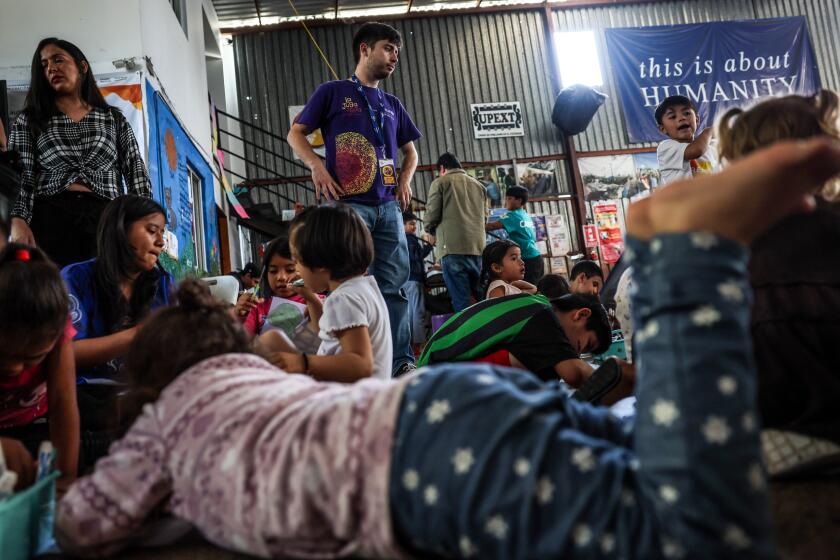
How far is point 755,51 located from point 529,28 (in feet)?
11.9

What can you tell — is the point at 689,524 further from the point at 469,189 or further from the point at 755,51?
the point at 755,51

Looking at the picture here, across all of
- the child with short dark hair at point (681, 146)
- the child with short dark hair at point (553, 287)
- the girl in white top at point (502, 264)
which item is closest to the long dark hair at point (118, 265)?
the girl in white top at point (502, 264)

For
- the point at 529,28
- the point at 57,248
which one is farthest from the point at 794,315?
the point at 529,28

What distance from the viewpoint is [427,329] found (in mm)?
6871

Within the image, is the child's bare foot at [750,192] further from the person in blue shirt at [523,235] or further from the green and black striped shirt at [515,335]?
the person in blue shirt at [523,235]

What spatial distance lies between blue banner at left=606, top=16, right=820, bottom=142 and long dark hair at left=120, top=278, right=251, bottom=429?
32.3ft

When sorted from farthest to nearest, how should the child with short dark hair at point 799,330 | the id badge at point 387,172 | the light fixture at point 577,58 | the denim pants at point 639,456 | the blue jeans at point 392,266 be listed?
the light fixture at point 577,58, the id badge at point 387,172, the blue jeans at point 392,266, the child with short dark hair at point 799,330, the denim pants at point 639,456

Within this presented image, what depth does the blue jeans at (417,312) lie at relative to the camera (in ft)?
20.8

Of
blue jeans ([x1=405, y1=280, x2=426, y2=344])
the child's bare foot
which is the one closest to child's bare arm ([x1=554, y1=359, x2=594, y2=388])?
the child's bare foot

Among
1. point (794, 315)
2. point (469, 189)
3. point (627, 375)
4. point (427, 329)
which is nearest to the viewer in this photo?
point (794, 315)

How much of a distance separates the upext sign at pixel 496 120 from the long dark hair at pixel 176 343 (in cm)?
910

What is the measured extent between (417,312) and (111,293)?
14.9ft

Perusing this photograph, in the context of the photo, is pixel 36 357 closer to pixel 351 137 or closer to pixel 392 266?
pixel 392 266

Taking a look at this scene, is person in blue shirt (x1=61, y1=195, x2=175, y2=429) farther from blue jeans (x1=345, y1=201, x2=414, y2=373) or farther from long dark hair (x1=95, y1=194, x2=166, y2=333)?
blue jeans (x1=345, y1=201, x2=414, y2=373)
